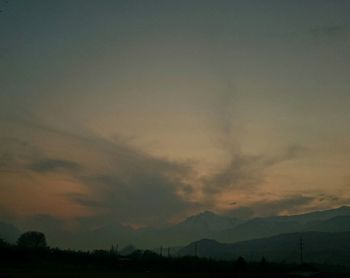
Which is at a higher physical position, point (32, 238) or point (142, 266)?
point (32, 238)

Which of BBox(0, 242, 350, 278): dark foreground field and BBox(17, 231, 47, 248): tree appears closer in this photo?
BBox(0, 242, 350, 278): dark foreground field

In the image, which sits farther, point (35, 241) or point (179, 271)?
point (35, 241)

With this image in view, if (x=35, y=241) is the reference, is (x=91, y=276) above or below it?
below

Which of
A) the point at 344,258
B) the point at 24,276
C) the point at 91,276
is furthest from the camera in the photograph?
the point at 344,258

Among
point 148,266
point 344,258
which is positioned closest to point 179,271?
point 148,266

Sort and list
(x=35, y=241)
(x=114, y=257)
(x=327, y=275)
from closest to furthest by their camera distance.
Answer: (x=327, y=275) < (x=114, y=257) < (x=35, y=241)

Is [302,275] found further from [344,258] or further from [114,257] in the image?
[344,258]

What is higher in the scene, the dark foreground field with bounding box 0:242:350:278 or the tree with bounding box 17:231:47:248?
the tree with bounding box 17:231:47:248

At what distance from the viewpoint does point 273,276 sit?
202 ft

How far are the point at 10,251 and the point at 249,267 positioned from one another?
37193 mm

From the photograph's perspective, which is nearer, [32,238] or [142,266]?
[142,266]

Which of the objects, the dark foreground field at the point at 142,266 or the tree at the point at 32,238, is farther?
the tree at the point at 32,238

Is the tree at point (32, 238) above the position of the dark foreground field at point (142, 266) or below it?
above

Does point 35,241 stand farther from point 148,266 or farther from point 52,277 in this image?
point 52,277
